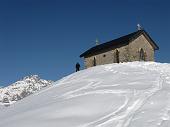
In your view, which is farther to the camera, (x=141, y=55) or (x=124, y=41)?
(x=141, y=55)

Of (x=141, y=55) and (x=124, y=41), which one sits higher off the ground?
(x=124, y=41)

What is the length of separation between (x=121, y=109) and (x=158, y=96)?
90.9 inches

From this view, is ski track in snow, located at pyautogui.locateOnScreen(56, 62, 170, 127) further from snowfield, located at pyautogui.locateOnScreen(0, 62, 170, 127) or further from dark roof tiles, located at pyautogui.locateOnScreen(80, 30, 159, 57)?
dark roof tiles, located at pyautogui.locateOnScreen(80, 30, 159, 57)

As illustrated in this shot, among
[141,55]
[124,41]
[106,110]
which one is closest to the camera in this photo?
[106,110]

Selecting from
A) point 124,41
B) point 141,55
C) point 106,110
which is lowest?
point 106,110

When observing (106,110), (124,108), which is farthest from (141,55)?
(106,110)

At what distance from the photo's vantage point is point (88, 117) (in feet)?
38.5

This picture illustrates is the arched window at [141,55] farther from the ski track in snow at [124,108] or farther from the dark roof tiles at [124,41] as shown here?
the ski track in snow at [124,108]

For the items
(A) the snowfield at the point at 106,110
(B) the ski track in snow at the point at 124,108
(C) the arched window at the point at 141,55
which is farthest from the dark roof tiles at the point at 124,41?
(A) the snowfield at the point at 106,110

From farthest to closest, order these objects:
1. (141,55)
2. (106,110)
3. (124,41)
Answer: (141,55) < (124,41) < (106,110)

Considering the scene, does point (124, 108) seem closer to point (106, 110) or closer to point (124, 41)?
point (106, 110)

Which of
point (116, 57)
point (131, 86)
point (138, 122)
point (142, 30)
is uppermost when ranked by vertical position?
point (142, 30)

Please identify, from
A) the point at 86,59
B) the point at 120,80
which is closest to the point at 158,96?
the point at 120,80

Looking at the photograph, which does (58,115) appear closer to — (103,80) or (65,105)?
(65,105)
